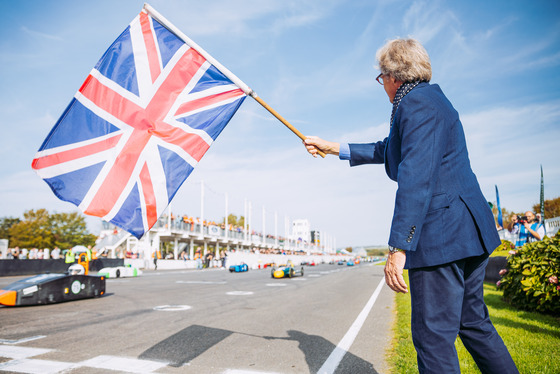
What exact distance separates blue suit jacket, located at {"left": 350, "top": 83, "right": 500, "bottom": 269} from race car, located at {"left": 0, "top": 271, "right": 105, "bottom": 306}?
9.06 metres

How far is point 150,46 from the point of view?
400 centimetres

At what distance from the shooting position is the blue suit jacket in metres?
2.07

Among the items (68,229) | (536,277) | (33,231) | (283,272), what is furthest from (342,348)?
(68,229)

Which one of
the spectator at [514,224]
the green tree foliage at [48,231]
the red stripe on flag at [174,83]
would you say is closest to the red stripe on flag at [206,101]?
the red stripe on flag at [174,83]

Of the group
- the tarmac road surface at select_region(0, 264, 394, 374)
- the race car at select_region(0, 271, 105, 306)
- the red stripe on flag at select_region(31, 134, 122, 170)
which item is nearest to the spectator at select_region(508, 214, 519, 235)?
the tarmac road surface at select_region(0, 264, 394, 374)

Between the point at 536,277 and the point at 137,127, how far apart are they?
6458 mm

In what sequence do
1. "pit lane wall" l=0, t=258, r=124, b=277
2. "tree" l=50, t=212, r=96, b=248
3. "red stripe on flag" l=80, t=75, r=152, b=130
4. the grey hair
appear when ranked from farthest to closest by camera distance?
1. "tree" l=50, t=212, r=96, b=248
2. "pit lane wall" l=0, t=258, r=124, b=277
3. "red stripe on flag" l=80, t=75, r=152, b=130
4. the grey hair

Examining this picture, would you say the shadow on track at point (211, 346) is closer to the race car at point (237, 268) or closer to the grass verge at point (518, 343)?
the grass verge at point (518, 343)

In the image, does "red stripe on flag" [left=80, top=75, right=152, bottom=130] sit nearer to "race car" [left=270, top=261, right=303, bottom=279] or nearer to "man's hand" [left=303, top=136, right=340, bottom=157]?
"man's hand" [left=303, top=136, right=340, bottom=157]

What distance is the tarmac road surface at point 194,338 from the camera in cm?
400

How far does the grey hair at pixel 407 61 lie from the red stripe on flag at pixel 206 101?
1.96 m

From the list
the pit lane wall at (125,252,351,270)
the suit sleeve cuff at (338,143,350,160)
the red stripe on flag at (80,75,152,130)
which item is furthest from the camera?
the pit lane wall at (125,252,351,270)

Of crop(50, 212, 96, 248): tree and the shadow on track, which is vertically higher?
crop(50, 212, 96, 248): tree

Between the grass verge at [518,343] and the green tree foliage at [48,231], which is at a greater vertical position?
the green tree foliage at [48,231]
